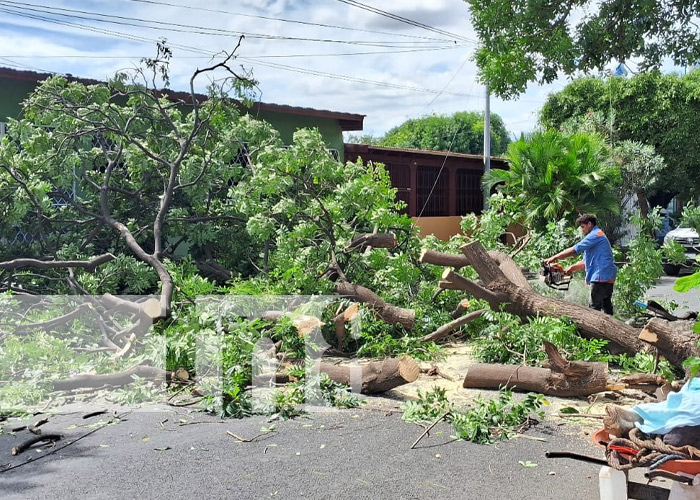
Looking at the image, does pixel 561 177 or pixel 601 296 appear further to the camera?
pixel 561 177

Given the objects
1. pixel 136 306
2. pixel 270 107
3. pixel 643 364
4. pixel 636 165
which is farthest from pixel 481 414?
pixel 636 165

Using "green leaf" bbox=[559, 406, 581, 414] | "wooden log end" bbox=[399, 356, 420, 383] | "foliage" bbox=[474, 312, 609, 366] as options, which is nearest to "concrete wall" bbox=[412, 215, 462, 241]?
"foliage" bbox=[474, 312, 609, 366]

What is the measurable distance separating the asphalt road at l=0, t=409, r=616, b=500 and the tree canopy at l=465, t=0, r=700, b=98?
6715mm

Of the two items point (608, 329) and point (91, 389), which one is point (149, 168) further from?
point (608, 329)

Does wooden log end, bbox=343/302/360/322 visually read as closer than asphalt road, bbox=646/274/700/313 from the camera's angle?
Yes

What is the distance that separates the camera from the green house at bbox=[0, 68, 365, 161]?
1103 cm

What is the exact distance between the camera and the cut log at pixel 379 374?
639cm

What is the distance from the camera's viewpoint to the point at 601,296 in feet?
27.9

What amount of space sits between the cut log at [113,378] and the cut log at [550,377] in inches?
121

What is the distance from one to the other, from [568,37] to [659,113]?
1423 centimetres

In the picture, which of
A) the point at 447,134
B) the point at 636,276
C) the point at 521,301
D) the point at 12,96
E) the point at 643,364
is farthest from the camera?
the point at 447,134

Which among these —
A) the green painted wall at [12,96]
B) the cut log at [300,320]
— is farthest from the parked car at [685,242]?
the green painted wall at [12,96]

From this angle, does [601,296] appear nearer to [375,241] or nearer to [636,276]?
[636,276]

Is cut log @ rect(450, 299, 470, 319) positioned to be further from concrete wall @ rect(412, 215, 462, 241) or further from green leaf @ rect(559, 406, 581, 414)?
concrete wall @ rect(412, 215, 462, 241)
